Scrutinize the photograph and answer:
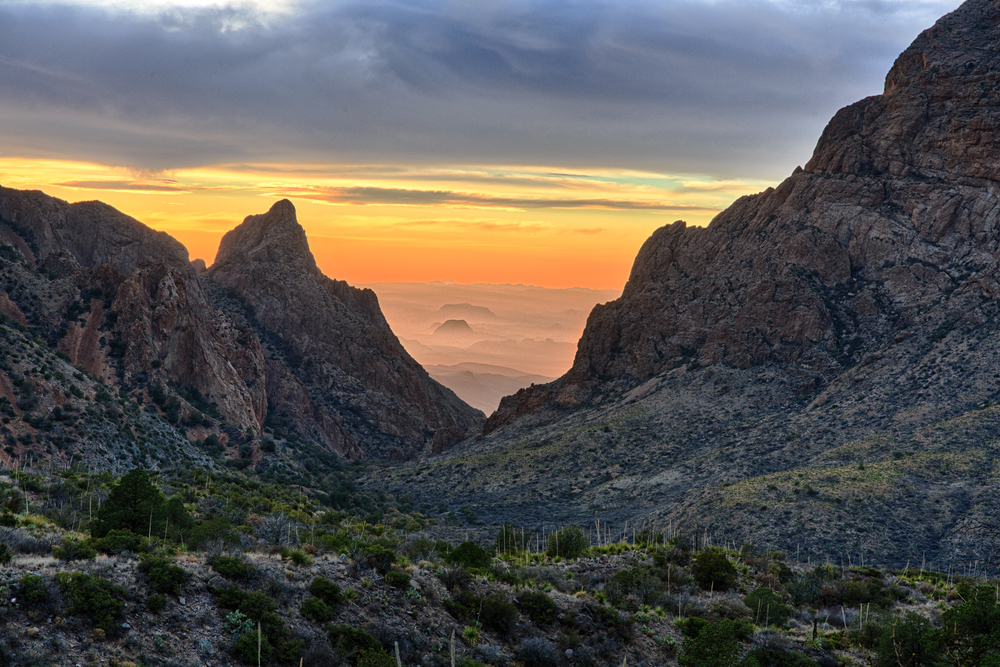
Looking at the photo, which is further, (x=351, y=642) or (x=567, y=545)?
(x=567, y=545)

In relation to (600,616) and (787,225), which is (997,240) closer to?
(787,225)

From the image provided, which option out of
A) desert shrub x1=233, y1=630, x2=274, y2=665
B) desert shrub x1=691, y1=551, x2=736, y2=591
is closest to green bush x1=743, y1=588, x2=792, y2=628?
desert shrub x1=691, y1=551, x2=736, y2=591

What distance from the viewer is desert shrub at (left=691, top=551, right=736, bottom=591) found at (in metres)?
42.5

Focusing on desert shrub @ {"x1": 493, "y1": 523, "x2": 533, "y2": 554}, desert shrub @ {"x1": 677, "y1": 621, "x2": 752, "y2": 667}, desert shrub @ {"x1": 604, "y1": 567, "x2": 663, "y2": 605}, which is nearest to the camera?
desert shrub @ {"x1": 677, "y1": 621, "x2": 752, "y2": 667}

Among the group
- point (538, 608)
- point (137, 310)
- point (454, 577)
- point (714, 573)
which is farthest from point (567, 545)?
point (137, 310)

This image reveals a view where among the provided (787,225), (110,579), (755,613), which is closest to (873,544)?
(755,613)

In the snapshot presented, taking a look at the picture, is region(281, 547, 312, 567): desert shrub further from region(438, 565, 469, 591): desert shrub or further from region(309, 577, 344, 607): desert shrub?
region(438, 565, 469, 591): desert shrub

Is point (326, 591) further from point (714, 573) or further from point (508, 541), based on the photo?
point (508, 541)

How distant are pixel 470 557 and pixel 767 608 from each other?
14.5 m

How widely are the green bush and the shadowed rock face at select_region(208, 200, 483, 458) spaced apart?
9014 centimetres

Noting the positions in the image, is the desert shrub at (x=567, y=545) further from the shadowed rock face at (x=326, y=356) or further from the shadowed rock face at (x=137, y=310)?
the shadowed rock face at (x=326, y=356)

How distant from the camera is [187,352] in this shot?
106m

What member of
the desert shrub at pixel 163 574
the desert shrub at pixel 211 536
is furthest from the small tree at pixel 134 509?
the desert shrub at pixel 163 574

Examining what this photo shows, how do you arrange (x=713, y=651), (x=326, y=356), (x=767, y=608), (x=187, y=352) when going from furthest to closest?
(x=326, y=356)
(x=187, y=352)
(x=767, y=608)
(x=713, y=651)
